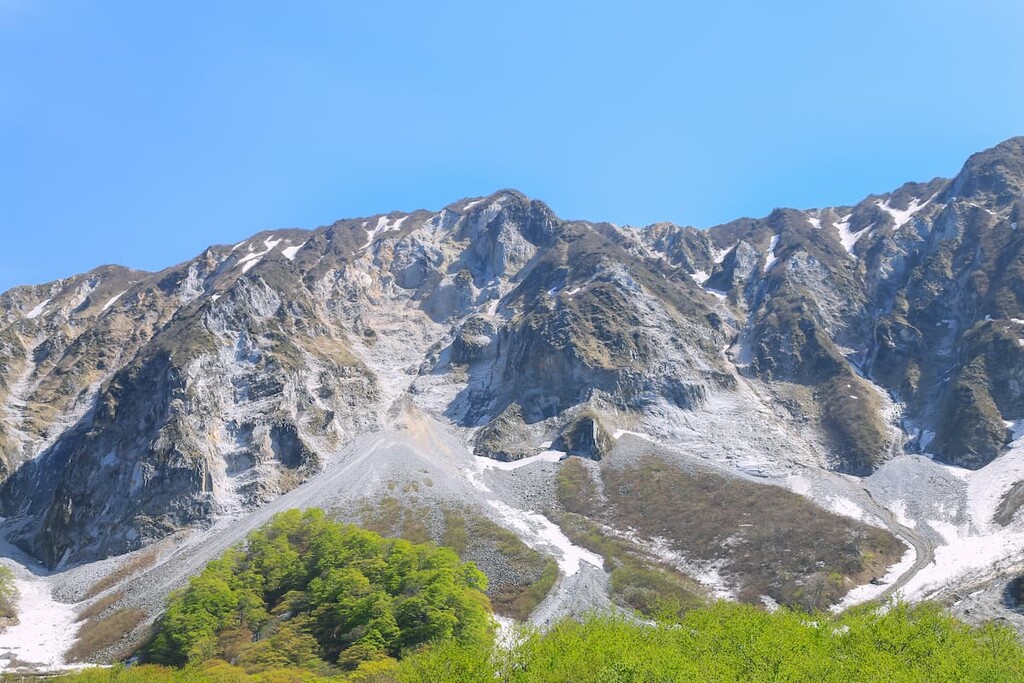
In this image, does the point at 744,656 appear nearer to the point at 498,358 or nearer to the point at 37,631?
the point at 37,631

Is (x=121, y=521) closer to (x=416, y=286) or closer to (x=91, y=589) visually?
(x=91, y=589)

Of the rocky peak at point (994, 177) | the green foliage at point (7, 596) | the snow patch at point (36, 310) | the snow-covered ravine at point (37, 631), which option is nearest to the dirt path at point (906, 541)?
the snow-covered ravine at point (37, 631)

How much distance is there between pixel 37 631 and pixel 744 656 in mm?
75044

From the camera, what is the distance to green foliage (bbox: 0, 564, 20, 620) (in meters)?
74.1

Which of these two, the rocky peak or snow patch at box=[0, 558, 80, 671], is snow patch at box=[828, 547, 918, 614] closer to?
snow patch at box=[0, 558, 80, 671]

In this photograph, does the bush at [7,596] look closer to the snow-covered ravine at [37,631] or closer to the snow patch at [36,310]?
the snow-covered ravine at [37,631]

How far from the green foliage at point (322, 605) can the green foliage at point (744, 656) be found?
9.70 m

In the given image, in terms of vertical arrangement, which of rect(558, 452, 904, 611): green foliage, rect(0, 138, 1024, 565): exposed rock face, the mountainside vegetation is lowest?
rect(558, 452, 904, 611): green foliage

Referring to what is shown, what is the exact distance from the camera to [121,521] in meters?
94.1

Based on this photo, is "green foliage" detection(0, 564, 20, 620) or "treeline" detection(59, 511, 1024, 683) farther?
"green foliage" detection(0, 564, 20, 620)

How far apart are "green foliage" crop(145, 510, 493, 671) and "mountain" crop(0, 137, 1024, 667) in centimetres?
1345

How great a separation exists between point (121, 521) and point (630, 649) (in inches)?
3402

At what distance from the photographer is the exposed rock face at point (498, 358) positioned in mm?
103938

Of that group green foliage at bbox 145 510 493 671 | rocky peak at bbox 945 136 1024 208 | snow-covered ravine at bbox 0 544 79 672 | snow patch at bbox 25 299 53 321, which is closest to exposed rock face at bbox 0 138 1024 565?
snow patch at bbox 25 299 53 321
